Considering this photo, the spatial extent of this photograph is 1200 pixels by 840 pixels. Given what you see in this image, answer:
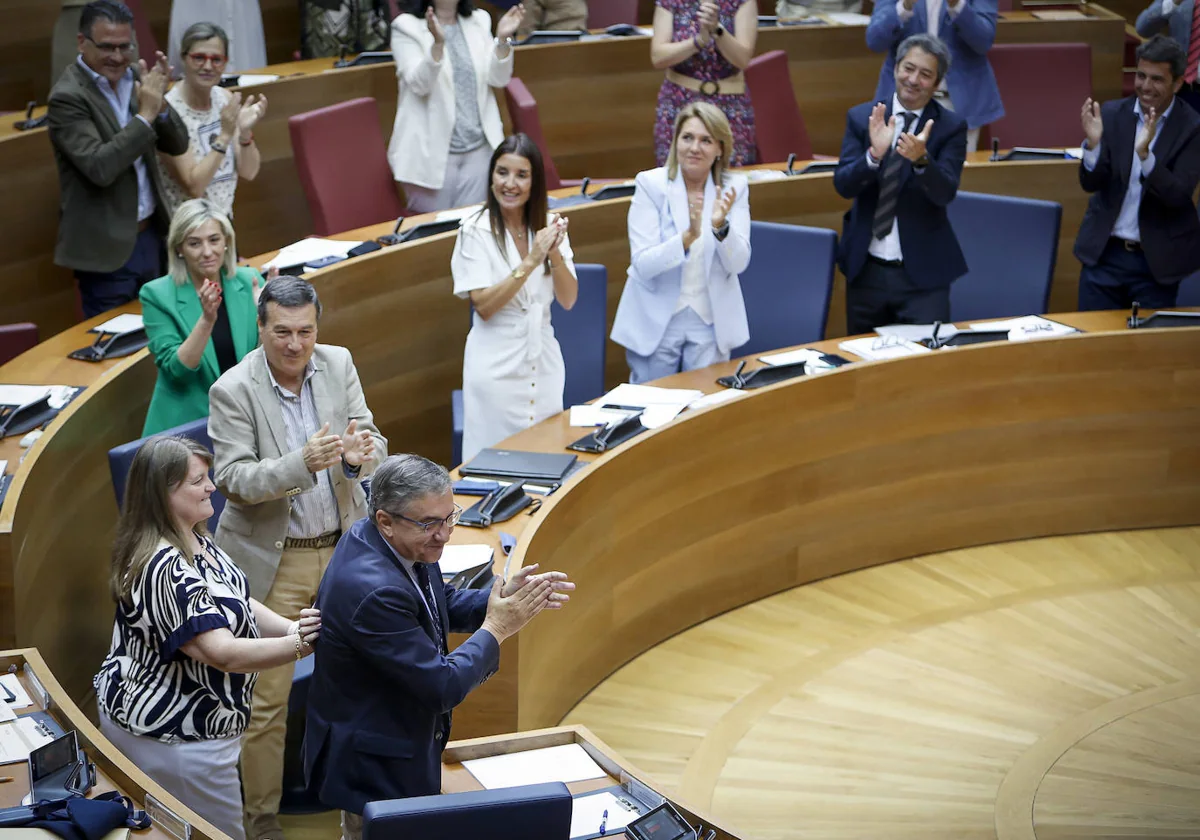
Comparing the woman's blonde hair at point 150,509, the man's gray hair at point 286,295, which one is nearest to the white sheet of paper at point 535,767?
the woman's blonde hair at point 150,509

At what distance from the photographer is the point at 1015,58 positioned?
24.7 feet

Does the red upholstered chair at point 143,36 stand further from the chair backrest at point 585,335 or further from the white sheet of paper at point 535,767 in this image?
the white sheet of paper at point 535,767

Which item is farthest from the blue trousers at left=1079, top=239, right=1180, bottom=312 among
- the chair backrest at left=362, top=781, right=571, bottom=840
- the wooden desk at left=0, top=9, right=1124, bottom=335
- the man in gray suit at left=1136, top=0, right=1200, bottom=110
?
the chair backrest at left=362, top=781, right=571, bottom=840

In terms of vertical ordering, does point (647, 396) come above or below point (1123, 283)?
below

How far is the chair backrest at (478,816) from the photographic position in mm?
2305

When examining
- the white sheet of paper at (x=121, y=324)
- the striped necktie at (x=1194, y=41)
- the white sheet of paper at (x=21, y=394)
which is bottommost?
the white sheet of paper at (x=21, y=394)

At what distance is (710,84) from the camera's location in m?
6.15

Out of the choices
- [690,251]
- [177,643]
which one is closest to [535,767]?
[177,643]

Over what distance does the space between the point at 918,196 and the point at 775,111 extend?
7.03ft

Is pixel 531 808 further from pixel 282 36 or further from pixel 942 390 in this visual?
pixel 282 36

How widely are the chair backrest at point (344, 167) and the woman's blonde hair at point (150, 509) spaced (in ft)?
10.1

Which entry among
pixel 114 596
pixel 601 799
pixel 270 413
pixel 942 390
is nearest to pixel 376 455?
pixel 270 413

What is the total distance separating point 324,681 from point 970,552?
10.5 ft

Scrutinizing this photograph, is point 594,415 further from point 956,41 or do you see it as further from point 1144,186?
point 956,41
